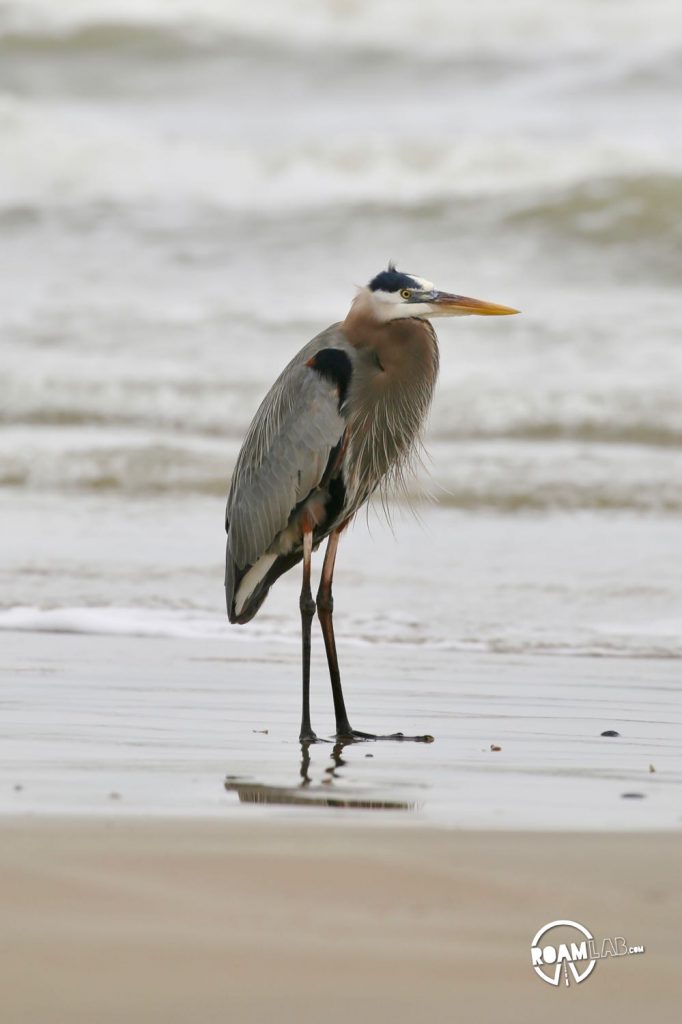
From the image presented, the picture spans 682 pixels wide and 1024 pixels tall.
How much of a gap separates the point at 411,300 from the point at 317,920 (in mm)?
2330

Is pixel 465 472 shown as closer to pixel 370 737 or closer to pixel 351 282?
pixel 370 737

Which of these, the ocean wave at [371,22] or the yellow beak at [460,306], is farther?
the ocean wave at [371,22]

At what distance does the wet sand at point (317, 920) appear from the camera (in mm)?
2289

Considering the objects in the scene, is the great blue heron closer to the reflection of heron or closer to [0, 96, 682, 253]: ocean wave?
the reflection of heron

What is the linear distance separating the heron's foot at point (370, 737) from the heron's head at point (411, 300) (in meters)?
1.17

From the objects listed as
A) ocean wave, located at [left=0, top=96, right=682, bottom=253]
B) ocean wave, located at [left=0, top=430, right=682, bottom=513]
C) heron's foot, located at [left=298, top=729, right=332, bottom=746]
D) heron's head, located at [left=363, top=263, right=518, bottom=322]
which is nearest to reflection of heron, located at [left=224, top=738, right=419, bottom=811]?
heron's foot, located at [left=298, top=729, right=332, bottom=746]

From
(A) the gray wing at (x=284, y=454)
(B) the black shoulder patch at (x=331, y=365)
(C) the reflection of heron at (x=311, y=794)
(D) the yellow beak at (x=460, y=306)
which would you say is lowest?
(C) the reflection of heron at (x=311, y=794)

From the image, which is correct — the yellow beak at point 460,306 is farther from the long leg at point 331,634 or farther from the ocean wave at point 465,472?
the ocean wave at point 465,472

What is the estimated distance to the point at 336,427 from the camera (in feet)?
14.9

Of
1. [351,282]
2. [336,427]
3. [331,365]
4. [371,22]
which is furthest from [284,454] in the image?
[371,22]

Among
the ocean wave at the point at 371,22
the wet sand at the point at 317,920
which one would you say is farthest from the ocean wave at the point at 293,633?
the ocean wave at the point at 371,22

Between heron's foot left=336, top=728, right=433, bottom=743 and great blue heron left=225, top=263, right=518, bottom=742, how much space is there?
0.15 m

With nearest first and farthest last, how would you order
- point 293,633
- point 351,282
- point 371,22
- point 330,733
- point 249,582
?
point 330,733
point 249,582
point 293,633
point 351,282
point 371,22

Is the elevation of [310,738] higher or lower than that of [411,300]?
lower
